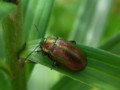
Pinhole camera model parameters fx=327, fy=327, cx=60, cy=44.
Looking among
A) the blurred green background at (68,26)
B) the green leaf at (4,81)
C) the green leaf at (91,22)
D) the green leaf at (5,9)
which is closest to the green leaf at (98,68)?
the blurred green background at (68,26)

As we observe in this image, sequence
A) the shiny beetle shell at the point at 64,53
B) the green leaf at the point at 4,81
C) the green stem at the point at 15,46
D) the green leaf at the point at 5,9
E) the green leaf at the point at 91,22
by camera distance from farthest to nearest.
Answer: the green leaf at the point at 91,22
the shiny beetle shell at the point at 64,53
the green leaf at the point at 4,81
the green stem at the point at 15,46
the green leaf at the point at 5,9

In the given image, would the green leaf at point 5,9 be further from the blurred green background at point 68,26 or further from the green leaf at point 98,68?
the green leaf at point 98,68

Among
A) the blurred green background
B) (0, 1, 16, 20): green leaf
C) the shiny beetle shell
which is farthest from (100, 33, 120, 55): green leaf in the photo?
(0, 1, 16, 20): green leaf

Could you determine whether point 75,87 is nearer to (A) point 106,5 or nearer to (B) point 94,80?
(B) point 94,80

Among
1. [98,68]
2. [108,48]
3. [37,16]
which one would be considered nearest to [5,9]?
[98,68]

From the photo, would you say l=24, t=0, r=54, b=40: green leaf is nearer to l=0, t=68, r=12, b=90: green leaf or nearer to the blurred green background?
the blurred green background
